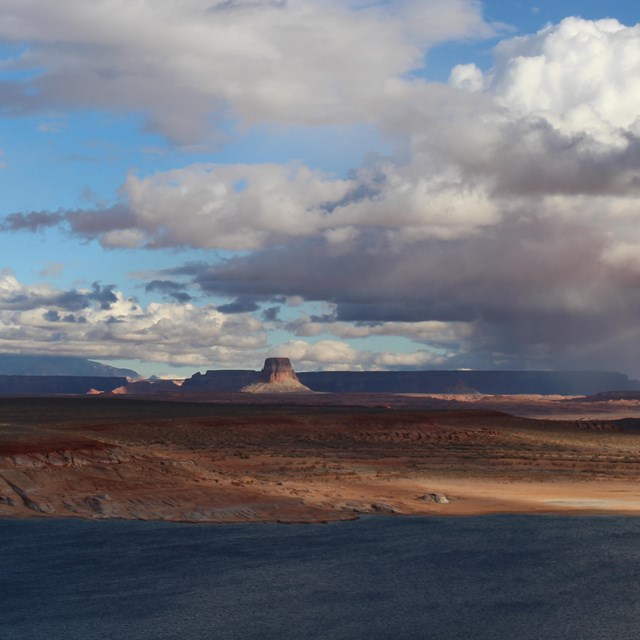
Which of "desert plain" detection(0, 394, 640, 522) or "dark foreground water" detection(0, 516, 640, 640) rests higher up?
"desert plain" detection(0, 394, 640, 522)

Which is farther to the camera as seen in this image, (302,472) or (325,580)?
(302,472)

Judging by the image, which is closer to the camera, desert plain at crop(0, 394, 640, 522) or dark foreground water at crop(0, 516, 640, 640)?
dark foreground water at crop(0, 516, 640, 640)

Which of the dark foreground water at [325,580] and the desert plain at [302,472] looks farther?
the desert plain at [302,472]

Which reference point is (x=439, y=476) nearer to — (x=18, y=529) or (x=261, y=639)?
(x=18, y=529)

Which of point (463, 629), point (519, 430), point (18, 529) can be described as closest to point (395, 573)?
point (463, 629)
